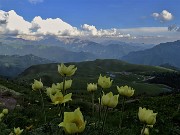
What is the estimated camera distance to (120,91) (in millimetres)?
6777

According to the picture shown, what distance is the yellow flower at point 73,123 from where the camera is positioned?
3953 mm

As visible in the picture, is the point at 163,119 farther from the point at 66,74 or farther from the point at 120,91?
the point at 66,74

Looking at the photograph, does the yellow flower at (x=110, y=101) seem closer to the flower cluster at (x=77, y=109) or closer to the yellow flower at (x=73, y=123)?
the flower cluster at (x=77, y=109)

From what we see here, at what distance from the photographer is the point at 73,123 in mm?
4000

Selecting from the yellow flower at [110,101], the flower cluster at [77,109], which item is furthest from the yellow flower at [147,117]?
the yellow flower at [110,101]

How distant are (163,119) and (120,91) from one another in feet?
38.0

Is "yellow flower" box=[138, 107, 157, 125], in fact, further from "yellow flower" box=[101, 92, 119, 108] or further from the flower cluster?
"yellow flower" box=[101, 92, 119, 108]

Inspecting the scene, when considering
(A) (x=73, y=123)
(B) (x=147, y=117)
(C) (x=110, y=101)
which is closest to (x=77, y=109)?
(A) (x=73, y=123)

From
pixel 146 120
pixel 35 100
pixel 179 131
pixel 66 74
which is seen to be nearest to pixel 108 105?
pixel 146 120

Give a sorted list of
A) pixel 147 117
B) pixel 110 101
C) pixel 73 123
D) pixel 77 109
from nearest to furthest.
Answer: pixel 73 123, pixel 77 109, pixel 147 117, pixel 110 101

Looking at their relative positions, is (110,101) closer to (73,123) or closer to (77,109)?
(77,109)

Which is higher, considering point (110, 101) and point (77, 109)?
point (77, 109)

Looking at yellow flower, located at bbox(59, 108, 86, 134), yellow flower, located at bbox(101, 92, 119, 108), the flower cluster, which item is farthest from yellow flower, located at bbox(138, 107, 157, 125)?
yellow flower, located at bbox(59, 108, 86, 134)

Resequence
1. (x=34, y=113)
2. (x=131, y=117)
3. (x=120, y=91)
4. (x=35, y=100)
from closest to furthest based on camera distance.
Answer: (x=120, y=91)
(x=131, y=117)
(x=34, y=113)
(x=35, y=100)
